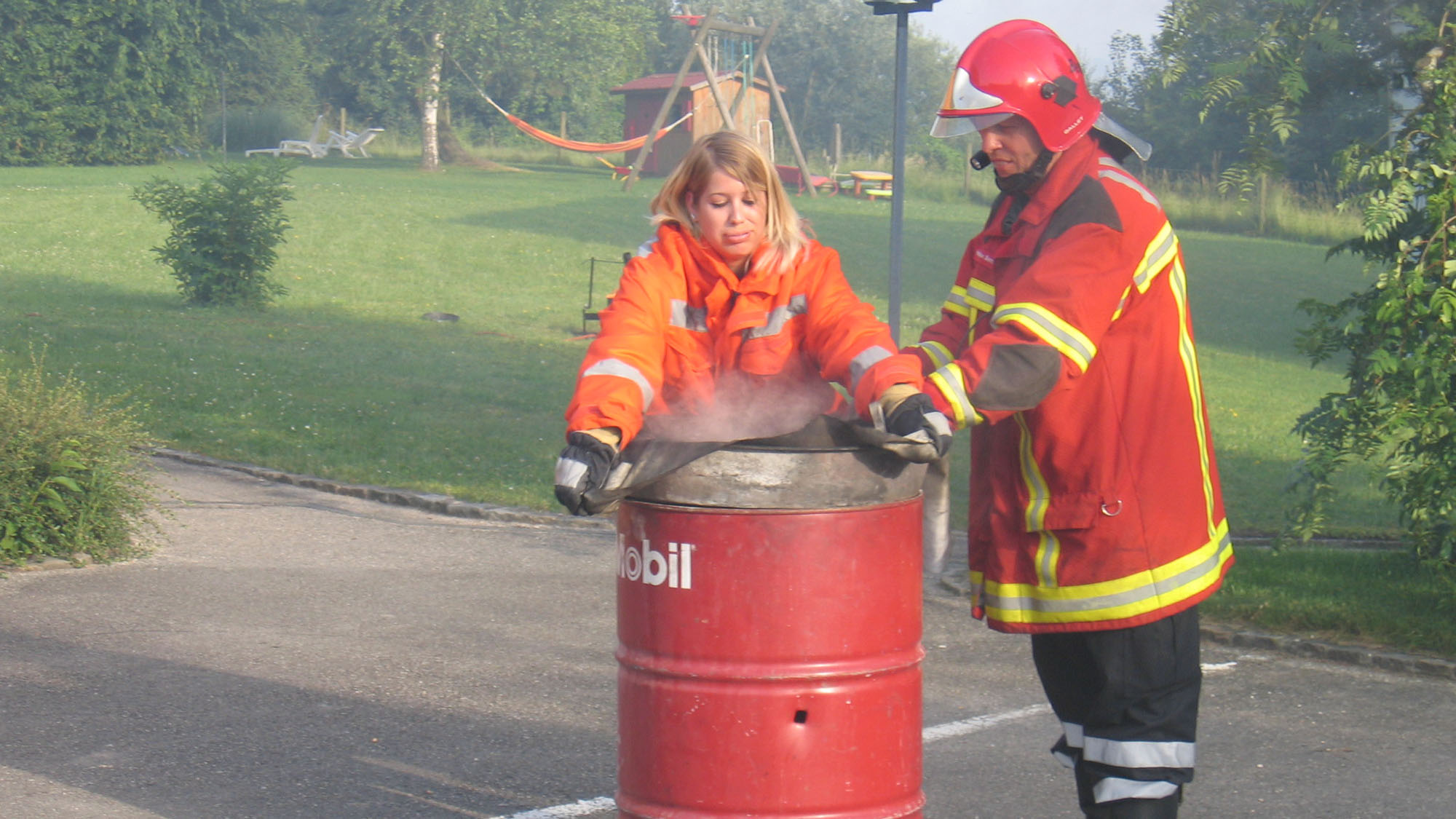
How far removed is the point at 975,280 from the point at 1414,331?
11.2ft

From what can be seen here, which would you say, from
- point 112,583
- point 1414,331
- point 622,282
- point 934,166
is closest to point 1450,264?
point 1414,331

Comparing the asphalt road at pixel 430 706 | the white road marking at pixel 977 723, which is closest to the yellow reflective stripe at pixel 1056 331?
the asphalt road at pixel 430 706

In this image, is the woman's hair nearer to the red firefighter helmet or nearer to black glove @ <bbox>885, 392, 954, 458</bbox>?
A: the red firefighter helmet

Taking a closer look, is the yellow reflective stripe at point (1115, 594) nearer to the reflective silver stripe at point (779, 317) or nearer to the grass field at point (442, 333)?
the reflective silver stripe at point (779, 317)

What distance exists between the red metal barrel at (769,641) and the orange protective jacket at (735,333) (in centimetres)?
35

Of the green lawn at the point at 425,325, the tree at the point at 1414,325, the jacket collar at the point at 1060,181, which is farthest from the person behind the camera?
the green lawn at the point at 425,325

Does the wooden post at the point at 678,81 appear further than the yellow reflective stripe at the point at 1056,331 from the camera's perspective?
Yes

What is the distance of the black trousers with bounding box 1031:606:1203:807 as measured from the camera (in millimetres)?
3061

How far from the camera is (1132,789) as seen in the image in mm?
3074

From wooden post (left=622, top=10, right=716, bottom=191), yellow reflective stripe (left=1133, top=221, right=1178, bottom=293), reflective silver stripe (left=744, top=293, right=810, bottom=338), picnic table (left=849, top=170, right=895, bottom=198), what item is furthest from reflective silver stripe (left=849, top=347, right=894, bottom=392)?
picnic table (left=849, top=170, right=895, bottom=198)

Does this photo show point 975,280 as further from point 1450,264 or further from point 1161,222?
point 1450,264

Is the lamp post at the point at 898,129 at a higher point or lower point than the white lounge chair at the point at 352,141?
lower

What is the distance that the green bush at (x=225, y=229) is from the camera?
17.9 metres

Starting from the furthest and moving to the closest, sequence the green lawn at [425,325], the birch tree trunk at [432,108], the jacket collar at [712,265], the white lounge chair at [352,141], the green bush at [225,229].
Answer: the white lounge chair at [352,141], the birch tree trunk at [432,108], the green bush at [225,229], the green lawn at [425,325], the jacket collar at [712,265]
